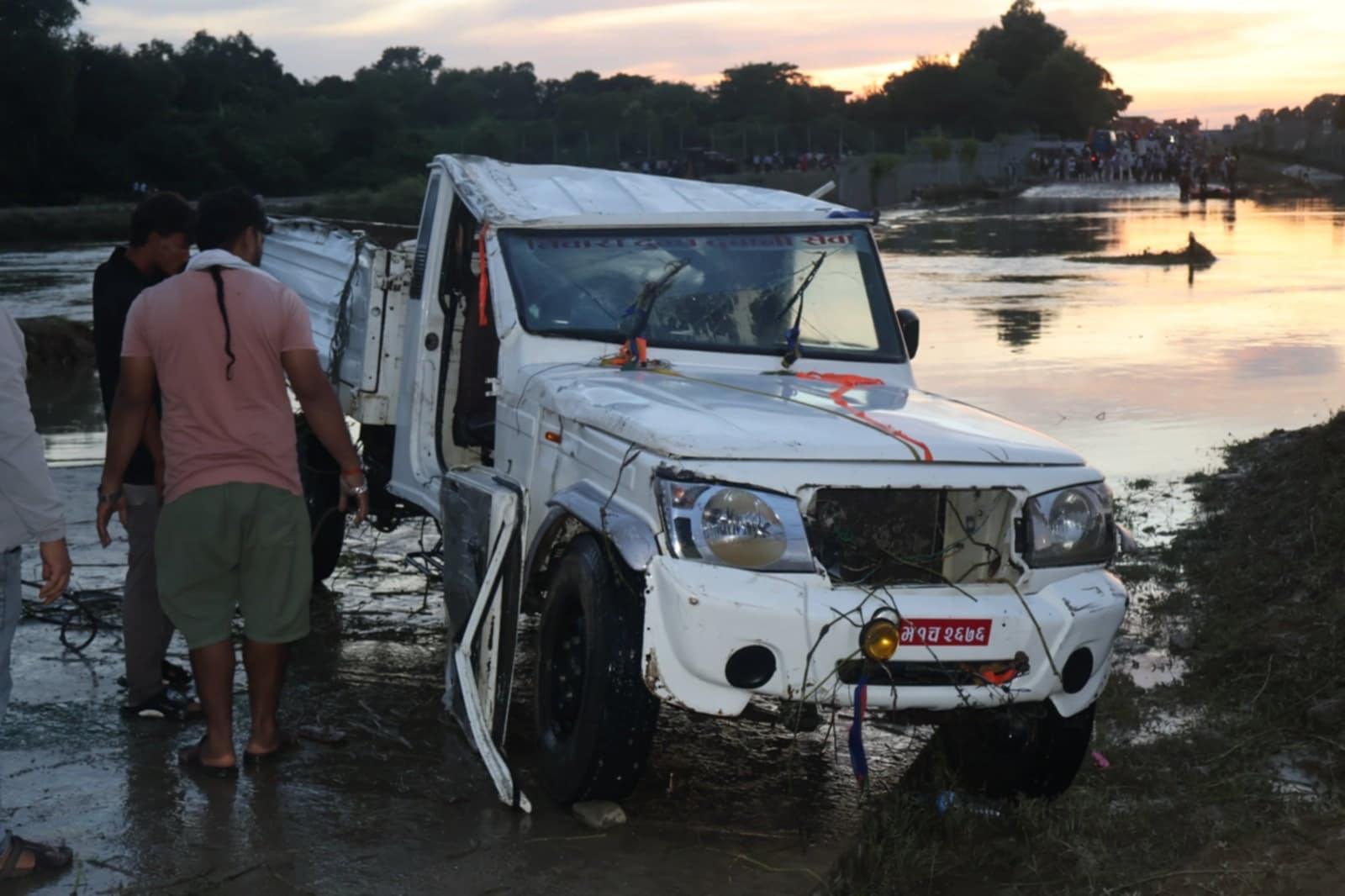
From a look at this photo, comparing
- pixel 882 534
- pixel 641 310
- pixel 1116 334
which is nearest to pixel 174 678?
pixel 641 310

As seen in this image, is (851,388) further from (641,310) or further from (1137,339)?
(1137,339)

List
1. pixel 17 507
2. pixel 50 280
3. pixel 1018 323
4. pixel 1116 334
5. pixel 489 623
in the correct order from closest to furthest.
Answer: pixel 17 507, pixel 489 623, pixel 1116 334, pixel 1018 323, pixel 50 280

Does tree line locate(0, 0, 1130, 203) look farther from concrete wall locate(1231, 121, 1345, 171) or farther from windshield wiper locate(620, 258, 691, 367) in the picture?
windshield wiper locate(620, 258, 691, 367)

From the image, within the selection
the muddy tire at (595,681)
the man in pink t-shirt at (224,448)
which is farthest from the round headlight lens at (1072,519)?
the man in pink t-shirt at (224,448)

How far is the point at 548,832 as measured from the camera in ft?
15.1

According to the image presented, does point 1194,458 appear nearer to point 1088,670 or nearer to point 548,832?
point 1088,670

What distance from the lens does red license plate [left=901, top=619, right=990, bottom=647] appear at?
428 centimetres

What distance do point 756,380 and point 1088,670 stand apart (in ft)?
5.09

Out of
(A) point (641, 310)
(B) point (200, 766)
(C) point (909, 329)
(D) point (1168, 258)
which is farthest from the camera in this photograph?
(D) point (1168, 258)

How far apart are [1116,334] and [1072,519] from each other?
13713 mm

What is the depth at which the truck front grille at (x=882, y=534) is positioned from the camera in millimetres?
4523

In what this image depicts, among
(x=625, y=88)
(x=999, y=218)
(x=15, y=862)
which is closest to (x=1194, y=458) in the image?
(x=15, y=862)

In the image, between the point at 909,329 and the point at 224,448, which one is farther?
the point at 909,329

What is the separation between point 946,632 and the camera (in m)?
4.32
